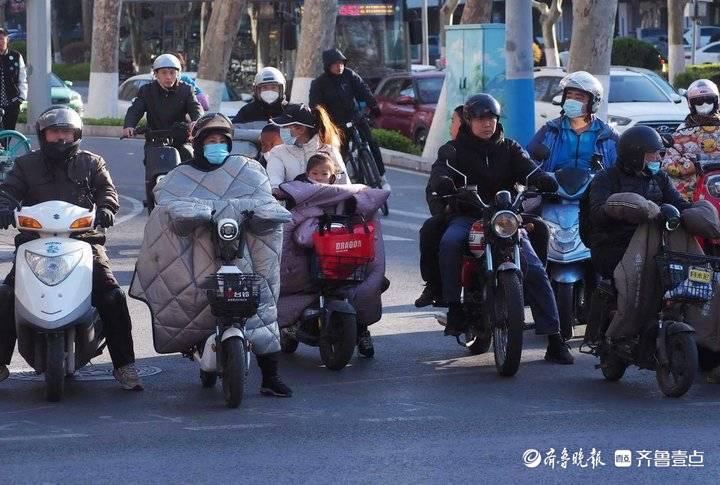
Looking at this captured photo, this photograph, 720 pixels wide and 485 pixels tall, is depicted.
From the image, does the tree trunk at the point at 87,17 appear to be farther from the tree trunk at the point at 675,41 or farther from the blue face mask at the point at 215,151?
the blue face mask at the point at 215,151

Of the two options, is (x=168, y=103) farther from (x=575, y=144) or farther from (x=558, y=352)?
(x=558, y=352)

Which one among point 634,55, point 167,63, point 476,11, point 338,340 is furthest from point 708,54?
point 338,340

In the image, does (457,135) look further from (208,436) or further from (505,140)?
(208,436)

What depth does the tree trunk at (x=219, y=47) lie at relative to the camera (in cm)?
3234

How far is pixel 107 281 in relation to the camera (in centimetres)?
916

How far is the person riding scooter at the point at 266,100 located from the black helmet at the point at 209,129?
467 cm

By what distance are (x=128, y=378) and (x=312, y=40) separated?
66.0ft

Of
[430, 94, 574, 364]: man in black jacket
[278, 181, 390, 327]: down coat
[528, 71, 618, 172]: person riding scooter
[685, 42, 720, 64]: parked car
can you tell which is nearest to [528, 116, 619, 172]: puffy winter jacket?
[528, 71, 618, 172]: person riding scooter

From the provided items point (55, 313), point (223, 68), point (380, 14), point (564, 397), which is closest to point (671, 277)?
point (564, 397)

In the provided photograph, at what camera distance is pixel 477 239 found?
9938 millimetres

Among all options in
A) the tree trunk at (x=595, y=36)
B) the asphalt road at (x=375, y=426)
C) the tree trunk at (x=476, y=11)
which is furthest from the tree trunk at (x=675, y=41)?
the asphalt road at (x=375, y=426)

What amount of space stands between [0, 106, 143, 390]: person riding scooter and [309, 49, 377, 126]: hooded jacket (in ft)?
28.9

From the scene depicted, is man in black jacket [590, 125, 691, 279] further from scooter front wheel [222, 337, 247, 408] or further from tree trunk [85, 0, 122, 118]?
tree trunk [85, 0, 122, 118]

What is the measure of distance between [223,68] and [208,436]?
25160mm
